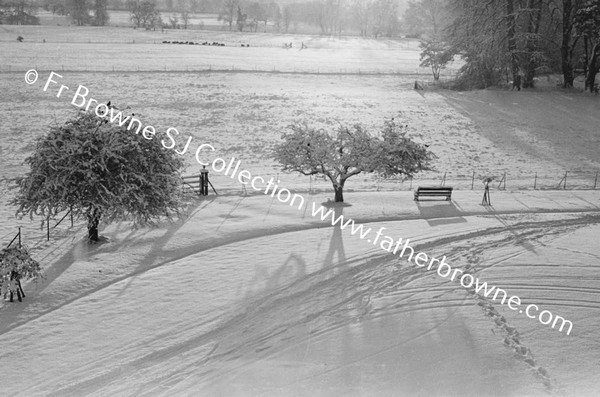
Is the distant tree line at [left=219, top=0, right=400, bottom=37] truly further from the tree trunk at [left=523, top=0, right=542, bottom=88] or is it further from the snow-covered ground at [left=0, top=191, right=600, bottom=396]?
the snow-covered ground at [left=0, top=191, right=600, bottom=396]

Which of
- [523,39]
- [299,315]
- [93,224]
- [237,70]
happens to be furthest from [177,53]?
[299,315]

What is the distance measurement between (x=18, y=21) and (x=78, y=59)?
196ft

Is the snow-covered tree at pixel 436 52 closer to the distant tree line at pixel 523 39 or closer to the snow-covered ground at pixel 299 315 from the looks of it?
the distant tree line at pixel 523 39

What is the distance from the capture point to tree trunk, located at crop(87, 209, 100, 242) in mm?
19723

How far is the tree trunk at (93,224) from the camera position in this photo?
64.7 feet

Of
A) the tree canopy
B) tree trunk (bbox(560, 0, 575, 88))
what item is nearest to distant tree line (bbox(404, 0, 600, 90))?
tree trunk (bbox(560, 0, 575, 88))

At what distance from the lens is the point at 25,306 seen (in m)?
16.1

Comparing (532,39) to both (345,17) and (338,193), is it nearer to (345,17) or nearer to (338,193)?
(338,193)

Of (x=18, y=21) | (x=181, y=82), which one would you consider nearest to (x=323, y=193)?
(x=181, y=82)

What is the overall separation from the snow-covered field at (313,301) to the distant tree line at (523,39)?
2233cm

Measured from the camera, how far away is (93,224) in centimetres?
2011

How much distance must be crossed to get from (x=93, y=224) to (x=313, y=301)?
9.01 metres

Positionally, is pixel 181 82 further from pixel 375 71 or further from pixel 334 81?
pixel 375 71

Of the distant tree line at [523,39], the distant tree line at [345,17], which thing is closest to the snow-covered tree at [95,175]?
the distant tree line at [523,39]
